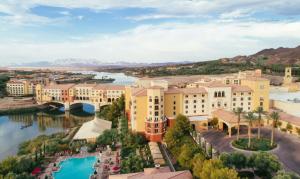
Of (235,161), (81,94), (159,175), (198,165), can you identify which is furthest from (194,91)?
(81,94)

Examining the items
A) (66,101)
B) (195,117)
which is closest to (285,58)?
(66,101)

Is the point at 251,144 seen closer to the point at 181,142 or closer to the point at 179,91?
the point at 181,142

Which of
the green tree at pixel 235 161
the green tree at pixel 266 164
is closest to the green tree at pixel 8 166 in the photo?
the green tree at pixel 235 161

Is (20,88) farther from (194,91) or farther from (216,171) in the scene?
(216,171)

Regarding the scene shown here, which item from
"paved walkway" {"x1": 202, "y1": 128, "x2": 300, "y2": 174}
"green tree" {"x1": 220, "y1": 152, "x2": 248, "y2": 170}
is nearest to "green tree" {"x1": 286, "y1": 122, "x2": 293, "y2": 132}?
"paved walkway" {"x1": 202, "y1": 128, "x2": 300, "y2": 174}

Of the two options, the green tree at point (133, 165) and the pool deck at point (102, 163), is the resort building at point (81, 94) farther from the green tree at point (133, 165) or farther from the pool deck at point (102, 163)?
the green tree at point (133, 165)

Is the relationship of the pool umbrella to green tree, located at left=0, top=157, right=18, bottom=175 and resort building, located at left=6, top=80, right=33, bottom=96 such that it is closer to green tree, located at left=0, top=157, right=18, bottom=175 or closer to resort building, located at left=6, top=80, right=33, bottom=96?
green tree, located at left=0, top=157, right=18, bottom=175
